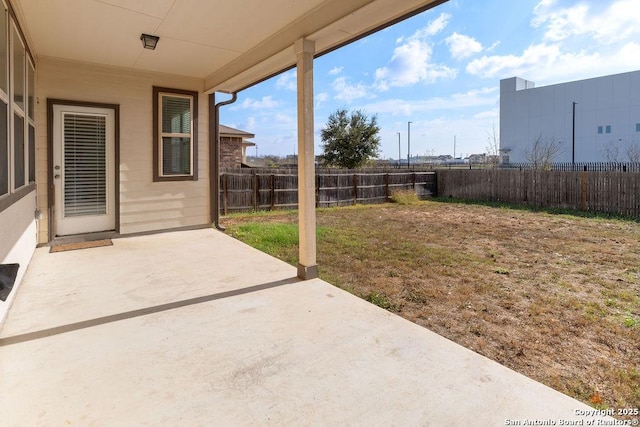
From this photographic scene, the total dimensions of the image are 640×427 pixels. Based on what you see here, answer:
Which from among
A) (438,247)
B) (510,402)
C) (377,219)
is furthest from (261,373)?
(377,219)

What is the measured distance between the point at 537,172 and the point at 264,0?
1084cm

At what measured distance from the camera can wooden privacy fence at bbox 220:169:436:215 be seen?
9.70 metres

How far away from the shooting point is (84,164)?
504 centimetres

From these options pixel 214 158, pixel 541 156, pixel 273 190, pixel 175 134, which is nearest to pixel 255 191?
pixel 273 190

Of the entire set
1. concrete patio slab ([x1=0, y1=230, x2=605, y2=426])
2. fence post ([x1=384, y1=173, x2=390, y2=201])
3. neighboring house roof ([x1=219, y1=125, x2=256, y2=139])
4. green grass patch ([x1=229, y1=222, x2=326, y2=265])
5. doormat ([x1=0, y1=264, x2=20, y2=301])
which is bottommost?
concrete patio slab ([x1=0, y1=230, x2=605, y2=426])

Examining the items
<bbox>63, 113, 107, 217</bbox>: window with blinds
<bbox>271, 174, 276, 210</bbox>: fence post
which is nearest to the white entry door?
<bbox>63, 113, 107, 217</bbox>: window with blinds

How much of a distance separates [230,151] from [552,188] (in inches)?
492

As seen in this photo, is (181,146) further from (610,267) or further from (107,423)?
(610,267)

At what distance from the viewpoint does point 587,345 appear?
2465 mm

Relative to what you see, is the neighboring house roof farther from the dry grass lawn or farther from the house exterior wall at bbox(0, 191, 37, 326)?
the house exterior wall at bbox(0, 191, 37, 326)

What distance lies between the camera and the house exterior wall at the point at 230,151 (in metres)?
15.6

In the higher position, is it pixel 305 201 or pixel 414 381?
pixel 305 201

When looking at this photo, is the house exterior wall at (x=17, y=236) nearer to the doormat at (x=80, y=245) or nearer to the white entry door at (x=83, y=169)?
the doormat at (x=80, y=245)

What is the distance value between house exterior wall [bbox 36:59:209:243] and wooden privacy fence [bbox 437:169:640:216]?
33.3ft
